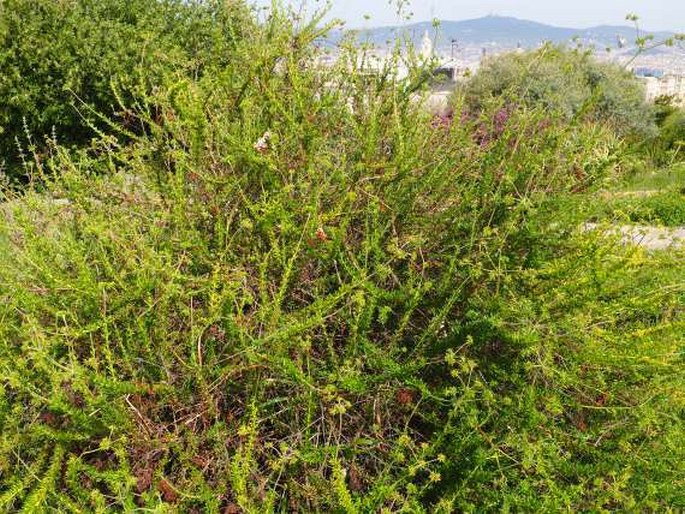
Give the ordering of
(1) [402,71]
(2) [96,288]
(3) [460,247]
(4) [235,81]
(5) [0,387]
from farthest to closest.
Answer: (1) [402,71]
(4) [235,81]
(3) [460,247]
(2) [96,288]
(5) [0,387]

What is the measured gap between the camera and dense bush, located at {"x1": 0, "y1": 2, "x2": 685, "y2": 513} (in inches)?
76.0

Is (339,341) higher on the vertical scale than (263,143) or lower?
lower

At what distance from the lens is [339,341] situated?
227cm

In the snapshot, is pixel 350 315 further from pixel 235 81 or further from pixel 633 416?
pixel 235 81

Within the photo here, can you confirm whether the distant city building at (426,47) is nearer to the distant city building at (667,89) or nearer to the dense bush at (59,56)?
the dense bush at (59,56)

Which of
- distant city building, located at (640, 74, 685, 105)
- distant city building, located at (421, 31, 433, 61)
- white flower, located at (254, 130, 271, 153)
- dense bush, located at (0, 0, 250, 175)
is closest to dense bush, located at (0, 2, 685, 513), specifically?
white flower, located at (254, 130, 271, 153)

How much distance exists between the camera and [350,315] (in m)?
2.19

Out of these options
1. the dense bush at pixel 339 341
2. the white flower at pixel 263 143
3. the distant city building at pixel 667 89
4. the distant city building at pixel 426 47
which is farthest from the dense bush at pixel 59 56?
the distant city building at pixel 667 89

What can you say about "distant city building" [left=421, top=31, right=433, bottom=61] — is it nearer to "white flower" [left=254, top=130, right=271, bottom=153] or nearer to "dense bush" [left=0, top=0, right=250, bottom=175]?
"white flower" [left=254, top=130, right=271, bottom=153]

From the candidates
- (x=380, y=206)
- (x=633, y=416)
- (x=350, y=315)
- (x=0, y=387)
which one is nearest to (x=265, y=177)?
(x=380, y=206)

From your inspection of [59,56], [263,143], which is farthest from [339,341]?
[59,56]

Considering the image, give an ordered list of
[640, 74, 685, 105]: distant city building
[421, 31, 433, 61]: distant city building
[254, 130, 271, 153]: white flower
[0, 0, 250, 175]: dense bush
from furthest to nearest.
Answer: [640, 74, 685, 105]: distant city building → [0, 0, 250, 175]: dense bush → [421, 31, 433, 61]: distant city building → [254, 130, 271, 153]: white flower

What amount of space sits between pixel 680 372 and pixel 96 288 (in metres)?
1.81

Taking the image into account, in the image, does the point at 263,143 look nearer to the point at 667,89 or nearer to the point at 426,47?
the point at 426,47
